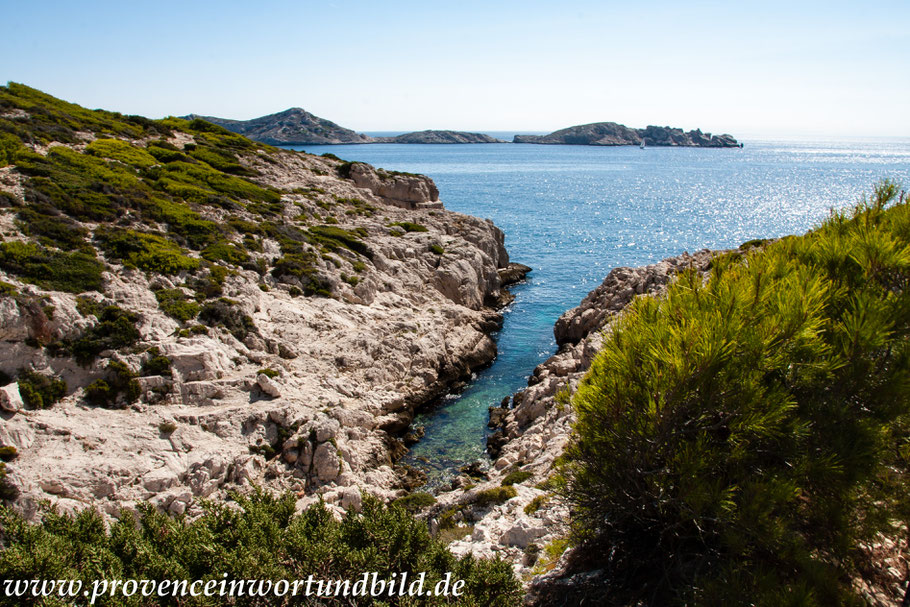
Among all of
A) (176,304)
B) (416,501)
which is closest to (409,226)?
(176,304)

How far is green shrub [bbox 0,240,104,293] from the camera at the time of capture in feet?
65.1

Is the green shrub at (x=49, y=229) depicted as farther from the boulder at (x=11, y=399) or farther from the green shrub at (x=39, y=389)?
the boulder at (x=11, y=399)

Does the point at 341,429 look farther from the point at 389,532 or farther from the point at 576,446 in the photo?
the point at 576,446

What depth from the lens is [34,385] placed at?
17297 mm

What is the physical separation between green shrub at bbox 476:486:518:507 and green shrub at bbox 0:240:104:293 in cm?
1793

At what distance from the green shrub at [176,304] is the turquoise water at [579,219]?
1179 centimetres

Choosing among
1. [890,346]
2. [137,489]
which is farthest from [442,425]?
[890,346]

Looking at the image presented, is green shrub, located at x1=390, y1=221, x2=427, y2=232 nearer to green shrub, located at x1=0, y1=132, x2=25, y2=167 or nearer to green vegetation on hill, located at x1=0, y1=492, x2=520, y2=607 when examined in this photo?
green shrub, located at x1=0, y1=132, x2=25, y2=167

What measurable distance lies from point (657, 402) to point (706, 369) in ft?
2.68

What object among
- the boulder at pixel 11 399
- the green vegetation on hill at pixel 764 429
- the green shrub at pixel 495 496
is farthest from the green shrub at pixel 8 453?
the green vegetation on hill at pixel 764 429

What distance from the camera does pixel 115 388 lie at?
18703mm

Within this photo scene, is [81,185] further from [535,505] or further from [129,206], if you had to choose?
[535,505]

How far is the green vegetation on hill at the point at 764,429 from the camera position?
22.7 feet

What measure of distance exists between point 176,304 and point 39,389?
635 cm
